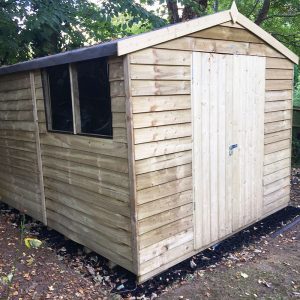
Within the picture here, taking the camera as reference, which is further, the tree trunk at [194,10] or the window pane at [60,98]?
the tree trunk at [194,10]

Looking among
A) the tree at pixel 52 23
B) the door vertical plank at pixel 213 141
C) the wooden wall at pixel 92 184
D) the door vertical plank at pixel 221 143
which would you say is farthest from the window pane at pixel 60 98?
the tree at pixel 52 23

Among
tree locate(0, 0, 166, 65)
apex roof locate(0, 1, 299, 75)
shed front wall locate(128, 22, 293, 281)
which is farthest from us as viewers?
tree locate(0, 0, 166, 65)

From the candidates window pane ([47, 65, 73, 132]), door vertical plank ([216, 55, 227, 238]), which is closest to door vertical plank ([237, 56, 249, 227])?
door vertical plank ([216, 55, 227, 238])

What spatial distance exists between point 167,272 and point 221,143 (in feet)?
5.35

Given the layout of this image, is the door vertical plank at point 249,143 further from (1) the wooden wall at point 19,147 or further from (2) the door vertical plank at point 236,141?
(1) the wooden wall at point 19,147

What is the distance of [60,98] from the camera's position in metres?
4.07

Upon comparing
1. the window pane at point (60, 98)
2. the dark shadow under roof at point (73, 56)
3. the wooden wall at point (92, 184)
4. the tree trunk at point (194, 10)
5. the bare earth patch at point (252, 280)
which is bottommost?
the bare earth patch at point (252, 280)

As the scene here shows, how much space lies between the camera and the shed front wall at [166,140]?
3.22 metres

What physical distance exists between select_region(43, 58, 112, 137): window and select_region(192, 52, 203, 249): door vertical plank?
962mm

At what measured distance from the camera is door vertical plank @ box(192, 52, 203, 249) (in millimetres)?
3674

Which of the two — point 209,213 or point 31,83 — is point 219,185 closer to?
point 209,213

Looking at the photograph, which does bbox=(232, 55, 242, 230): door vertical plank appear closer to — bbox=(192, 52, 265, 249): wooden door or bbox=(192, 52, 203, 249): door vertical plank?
bbox=(192, 52, 265, 249): wooden door

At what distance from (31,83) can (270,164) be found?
356 cm

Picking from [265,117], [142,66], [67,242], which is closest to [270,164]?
[265,117]
